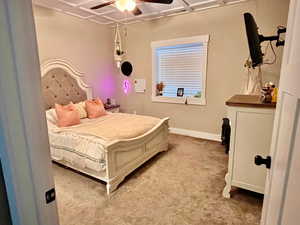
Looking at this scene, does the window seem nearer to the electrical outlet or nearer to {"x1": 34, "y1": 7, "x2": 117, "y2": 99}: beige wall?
{"x1": 34, "y1": 7, "x2": 117, "y2": 99}: beige wall

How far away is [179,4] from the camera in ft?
11.1

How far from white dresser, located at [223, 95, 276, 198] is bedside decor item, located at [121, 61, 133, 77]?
3.32 m

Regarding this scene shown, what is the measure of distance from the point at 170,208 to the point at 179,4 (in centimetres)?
346

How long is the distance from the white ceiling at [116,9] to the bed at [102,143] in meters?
1.03

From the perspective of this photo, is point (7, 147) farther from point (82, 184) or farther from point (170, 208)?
point (82, 184)

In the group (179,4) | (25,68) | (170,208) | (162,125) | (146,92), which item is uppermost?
(179,4)

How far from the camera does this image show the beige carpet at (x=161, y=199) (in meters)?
1.78

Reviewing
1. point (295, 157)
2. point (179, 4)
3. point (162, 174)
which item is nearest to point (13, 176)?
point (295, 157)

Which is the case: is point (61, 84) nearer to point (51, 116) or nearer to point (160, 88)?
point (51, 116)

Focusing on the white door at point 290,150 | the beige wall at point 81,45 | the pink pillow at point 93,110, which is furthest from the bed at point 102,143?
the white door at point 290,150

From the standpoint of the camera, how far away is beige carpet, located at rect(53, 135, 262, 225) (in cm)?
178

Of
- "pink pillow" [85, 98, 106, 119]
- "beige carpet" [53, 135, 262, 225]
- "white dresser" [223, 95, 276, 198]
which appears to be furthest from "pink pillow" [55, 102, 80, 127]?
"white dresser" [223, 95, 276, 198]

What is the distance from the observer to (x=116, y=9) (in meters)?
3.59

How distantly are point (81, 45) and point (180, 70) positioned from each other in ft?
7.76
